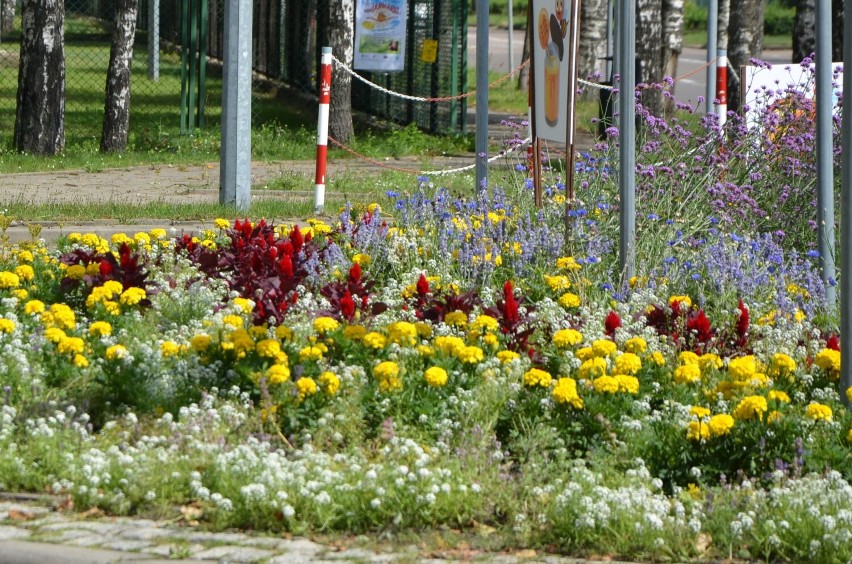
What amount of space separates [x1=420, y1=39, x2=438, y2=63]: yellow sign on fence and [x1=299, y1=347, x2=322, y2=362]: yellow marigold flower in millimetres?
13756

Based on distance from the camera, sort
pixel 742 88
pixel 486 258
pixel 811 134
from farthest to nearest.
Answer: pixel 742 88 < pixel 811 134 < pixel 486 258

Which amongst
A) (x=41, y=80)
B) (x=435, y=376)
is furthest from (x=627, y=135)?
(x=41, y=80)

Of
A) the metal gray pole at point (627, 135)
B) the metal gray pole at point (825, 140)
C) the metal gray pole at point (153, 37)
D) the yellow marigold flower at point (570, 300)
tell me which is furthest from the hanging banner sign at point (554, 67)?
the metal gray pole at point (153, 37)

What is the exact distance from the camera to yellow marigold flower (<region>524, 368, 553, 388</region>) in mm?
5595

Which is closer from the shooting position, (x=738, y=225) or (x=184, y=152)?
(x=738, y=225)

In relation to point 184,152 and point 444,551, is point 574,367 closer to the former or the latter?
point 444,551

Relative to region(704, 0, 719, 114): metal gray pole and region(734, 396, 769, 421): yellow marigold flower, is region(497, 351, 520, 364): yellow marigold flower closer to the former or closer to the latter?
region(734, 396, 769, 421): yellow marigold flower

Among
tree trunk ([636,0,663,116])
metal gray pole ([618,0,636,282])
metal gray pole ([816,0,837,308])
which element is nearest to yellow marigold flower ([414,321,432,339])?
metal gray pole ([618,0,636,282])

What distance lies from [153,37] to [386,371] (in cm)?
2372

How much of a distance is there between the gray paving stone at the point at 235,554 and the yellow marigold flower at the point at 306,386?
0.95 metres

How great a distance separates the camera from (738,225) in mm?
9211

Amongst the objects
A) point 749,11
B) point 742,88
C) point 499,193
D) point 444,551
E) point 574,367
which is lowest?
point 444,551

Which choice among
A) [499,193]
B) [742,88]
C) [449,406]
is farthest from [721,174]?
[449,406]

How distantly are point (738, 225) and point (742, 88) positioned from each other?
358cm
